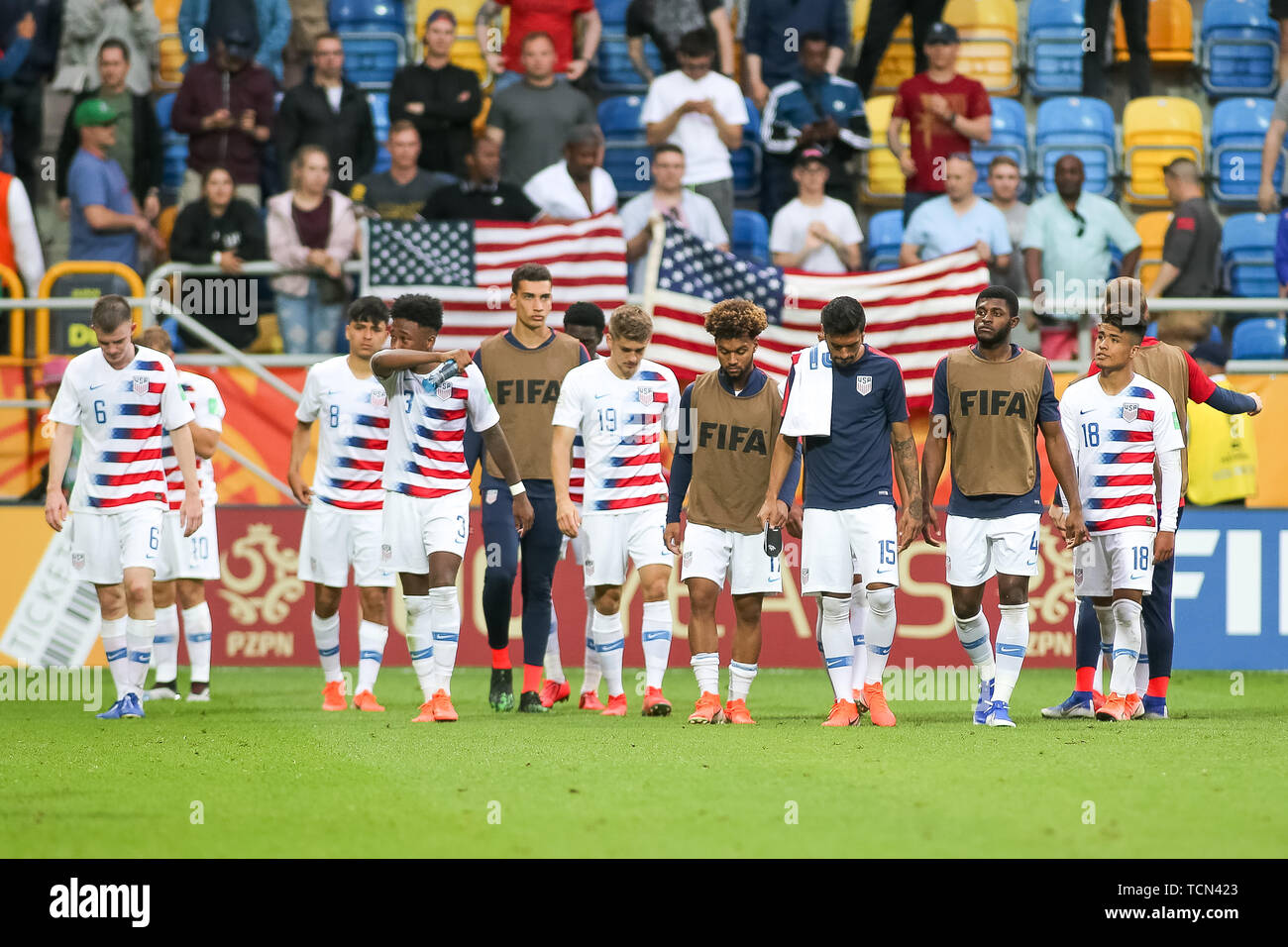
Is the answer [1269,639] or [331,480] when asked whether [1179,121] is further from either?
[331,480]

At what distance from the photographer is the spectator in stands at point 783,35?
1627cm

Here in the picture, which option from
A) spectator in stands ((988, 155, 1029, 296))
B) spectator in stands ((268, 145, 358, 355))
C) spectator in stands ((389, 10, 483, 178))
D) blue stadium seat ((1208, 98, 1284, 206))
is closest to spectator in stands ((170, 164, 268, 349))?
spectator in stands ((268, 145, 358, 355))

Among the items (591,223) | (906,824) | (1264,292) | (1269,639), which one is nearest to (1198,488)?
(1269,639)

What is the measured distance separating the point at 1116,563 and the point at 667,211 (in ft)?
21.9

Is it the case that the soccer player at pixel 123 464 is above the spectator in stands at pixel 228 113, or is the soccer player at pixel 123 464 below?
below

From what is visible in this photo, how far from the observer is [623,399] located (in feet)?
32.7

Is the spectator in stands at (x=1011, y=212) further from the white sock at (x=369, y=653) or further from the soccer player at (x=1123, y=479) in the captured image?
the white sock at (x=369, y=653)

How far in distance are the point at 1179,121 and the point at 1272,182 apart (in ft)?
4.81

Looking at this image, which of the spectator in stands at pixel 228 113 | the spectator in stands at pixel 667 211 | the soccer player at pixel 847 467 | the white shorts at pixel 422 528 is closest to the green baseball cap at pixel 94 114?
the spectator in stands at pixel 228 113

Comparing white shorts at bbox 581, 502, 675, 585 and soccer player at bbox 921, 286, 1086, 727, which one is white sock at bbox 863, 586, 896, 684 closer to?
soccer player at bbox 921, 286, 1086, 727

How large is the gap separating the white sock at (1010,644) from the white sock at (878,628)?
1.90 ft

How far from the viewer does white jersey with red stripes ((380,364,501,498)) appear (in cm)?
953

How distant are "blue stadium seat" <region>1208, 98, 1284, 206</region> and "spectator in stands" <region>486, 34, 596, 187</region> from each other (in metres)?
6.36

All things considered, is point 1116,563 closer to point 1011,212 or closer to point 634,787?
point 634,787
